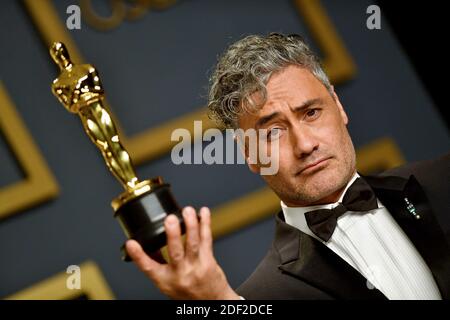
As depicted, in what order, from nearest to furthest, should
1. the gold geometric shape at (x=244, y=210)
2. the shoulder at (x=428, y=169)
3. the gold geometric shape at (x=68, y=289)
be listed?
the shoulder at (x=428, y=169) → the gold geometric shape at (x=68, y=289) → the gold geometric shape at (x=244, y=210)

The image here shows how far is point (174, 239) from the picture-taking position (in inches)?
33.6

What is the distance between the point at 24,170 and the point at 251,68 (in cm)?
64

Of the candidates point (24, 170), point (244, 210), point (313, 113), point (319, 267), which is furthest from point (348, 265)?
point (24, 170)

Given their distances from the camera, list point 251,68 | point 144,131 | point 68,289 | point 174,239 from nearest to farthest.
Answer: point 174,239 < point 251,68 < point 68,289 < point 144,131

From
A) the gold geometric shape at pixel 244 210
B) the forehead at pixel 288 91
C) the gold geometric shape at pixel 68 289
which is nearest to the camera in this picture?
the forehead at pixel 288 91

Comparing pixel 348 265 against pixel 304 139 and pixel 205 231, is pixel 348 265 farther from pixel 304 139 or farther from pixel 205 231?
pixel 205 231

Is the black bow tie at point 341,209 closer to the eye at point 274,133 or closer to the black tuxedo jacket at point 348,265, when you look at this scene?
the black tuxedo jacket at point 348,265

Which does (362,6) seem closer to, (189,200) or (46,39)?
(189,200)

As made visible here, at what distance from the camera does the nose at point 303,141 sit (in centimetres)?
119

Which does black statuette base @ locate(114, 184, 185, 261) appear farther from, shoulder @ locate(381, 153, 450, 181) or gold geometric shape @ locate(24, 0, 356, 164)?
gold geometric shape @ locate(24, 0, 356, 164)

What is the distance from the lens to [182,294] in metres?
0.89

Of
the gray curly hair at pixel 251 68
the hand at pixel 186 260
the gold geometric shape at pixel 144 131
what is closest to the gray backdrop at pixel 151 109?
the gold geometric shape at pixel 144 131

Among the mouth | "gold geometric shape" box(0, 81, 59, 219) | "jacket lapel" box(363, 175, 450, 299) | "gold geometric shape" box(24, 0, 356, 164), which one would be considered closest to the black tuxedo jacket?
"jacket lapel" box(363, 175, 450, 299)

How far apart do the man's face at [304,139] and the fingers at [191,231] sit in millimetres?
379
